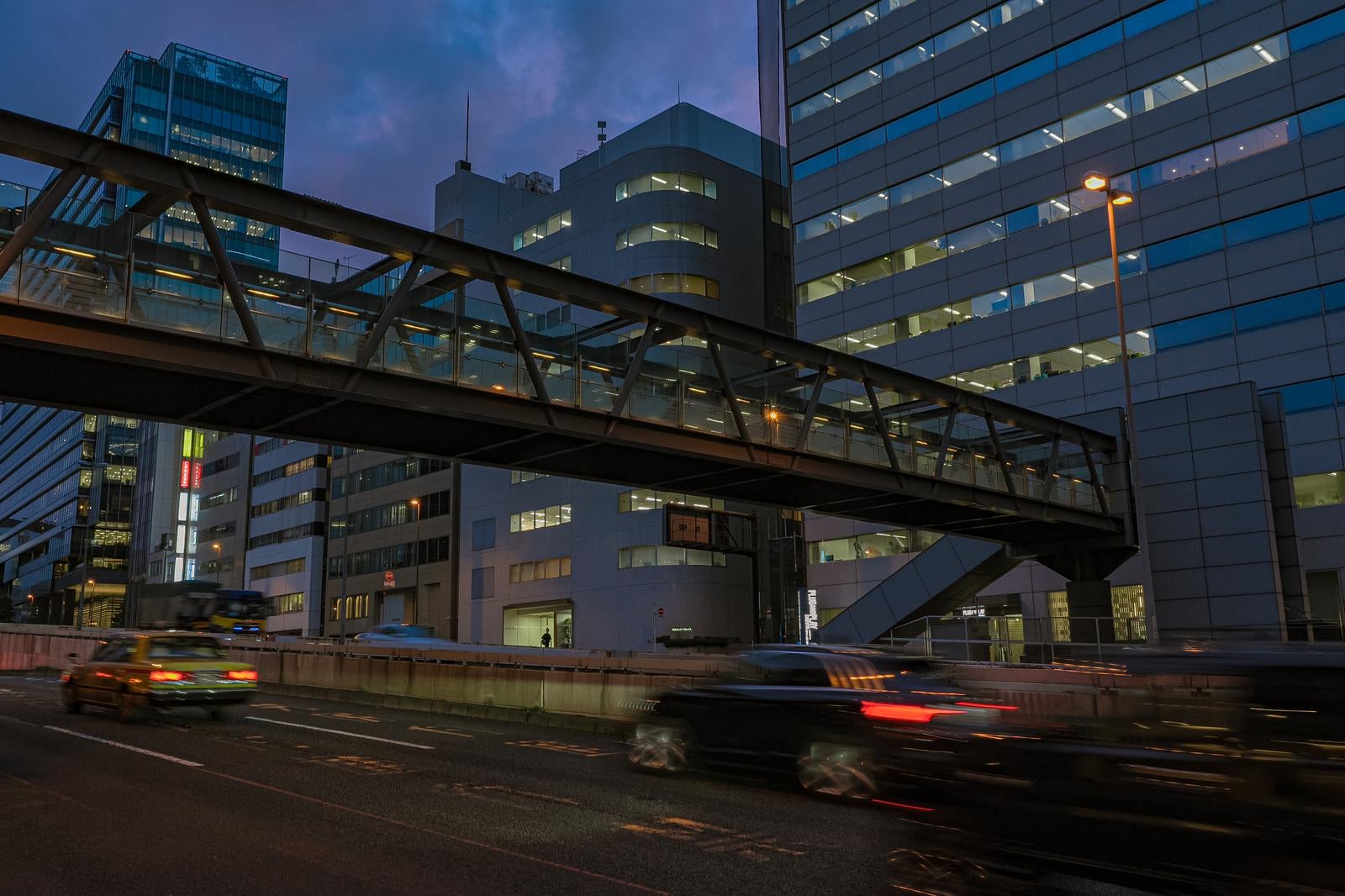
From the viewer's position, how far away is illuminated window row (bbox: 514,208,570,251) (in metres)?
67.9

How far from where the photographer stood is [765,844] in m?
8.65

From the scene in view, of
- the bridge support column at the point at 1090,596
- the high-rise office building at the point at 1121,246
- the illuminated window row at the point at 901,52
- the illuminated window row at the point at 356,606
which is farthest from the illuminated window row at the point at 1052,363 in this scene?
the illuminated window row at the point at 356,606

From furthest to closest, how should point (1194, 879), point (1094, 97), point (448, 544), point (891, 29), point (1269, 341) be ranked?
1. point (448, 544)
2. point (891, 29)
3. point (1094, 97)
4. point (1269, 341)
5. point (1194, 879)

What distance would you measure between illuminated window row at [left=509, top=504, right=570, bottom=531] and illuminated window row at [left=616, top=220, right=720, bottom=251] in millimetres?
16971

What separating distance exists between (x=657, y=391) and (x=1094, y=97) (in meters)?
35.3

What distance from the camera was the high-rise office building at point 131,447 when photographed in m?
122

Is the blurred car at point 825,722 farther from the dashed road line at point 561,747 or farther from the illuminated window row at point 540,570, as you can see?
the illuminated window row at point 540,570

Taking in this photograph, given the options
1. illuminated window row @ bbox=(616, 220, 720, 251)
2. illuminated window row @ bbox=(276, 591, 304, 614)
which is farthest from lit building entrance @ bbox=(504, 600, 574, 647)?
illuminated window row @ bbox=(276, 591, 304, 614)

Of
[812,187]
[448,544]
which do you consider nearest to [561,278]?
[812,187]

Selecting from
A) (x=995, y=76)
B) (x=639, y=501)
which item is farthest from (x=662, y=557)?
(x=995, y=76)

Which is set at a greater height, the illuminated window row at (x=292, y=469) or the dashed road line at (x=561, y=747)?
the illuminated window row at (x=292, y=469)

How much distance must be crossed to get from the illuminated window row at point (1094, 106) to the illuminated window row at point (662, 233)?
708 centimetres

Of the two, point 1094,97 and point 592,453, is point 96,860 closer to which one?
point 592,453

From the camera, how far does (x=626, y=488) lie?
179 feet
